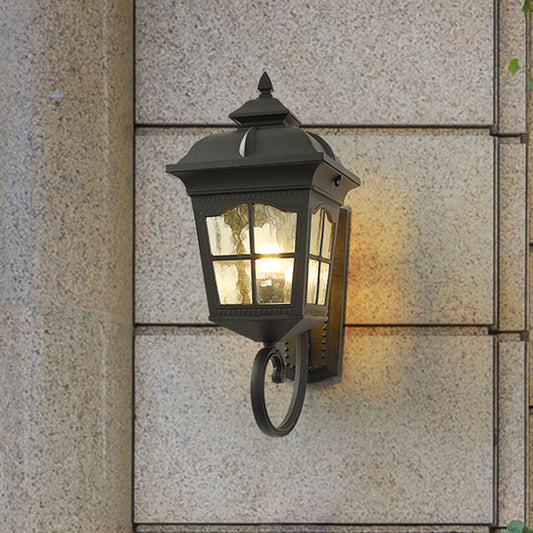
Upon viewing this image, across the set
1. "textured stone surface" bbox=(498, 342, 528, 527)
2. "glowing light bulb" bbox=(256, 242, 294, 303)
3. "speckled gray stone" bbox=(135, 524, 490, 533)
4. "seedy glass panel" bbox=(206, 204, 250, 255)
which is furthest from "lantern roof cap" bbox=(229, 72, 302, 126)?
"speckled gray stone" bbox=(135, 524, 490, 533)

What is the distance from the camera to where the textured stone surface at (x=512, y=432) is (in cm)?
252

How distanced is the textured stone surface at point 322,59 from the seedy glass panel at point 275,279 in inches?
33.3

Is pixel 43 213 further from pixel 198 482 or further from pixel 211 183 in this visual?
pixel 198 482

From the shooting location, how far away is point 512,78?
2594 millimetres

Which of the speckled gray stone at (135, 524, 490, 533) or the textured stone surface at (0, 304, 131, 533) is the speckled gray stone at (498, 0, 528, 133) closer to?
the speckled gray stone at (135, 524, 490, 533)

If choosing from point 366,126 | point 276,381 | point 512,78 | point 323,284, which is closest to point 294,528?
point 276,381

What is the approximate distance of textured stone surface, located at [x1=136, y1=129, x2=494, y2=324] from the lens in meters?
2.56

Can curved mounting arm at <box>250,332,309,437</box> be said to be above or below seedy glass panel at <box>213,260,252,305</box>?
below

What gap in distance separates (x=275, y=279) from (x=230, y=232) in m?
0.19

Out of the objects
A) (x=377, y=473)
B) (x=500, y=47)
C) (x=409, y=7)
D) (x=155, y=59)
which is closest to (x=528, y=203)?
(x=500, y=47)

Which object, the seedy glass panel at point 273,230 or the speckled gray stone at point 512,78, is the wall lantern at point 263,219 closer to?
the seedy glass panel at point 273,230

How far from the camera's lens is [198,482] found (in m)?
2.54

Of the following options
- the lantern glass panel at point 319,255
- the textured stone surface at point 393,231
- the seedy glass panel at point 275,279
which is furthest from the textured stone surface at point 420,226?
the seedy glass panel at point 275,279

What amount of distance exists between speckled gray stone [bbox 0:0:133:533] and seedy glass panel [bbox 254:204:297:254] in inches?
27.3
